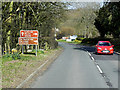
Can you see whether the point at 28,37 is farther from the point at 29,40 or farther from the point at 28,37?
the point at 29,40

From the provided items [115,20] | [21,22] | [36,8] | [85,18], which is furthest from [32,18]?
[85,18]

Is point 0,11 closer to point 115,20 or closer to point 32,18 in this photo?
point 32,18

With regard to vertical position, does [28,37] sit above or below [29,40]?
above

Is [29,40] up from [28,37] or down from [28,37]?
down

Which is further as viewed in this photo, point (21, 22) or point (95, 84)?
point (21, 22)

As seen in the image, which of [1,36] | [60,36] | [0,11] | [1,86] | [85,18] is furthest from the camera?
[60,36]

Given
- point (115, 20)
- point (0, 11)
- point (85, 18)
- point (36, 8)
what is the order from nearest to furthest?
point (0, 11)
point (36, 8)
point (115, 20)
point (85, 18)

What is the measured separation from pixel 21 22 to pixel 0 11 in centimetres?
671

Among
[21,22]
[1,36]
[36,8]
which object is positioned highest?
[36,8]

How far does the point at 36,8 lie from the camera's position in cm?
2578

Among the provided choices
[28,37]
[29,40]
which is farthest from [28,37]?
[29,40]

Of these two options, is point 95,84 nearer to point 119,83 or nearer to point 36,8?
point 119,83

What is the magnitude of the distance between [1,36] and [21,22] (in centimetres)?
535

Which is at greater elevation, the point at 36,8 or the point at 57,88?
the point at 36,8
